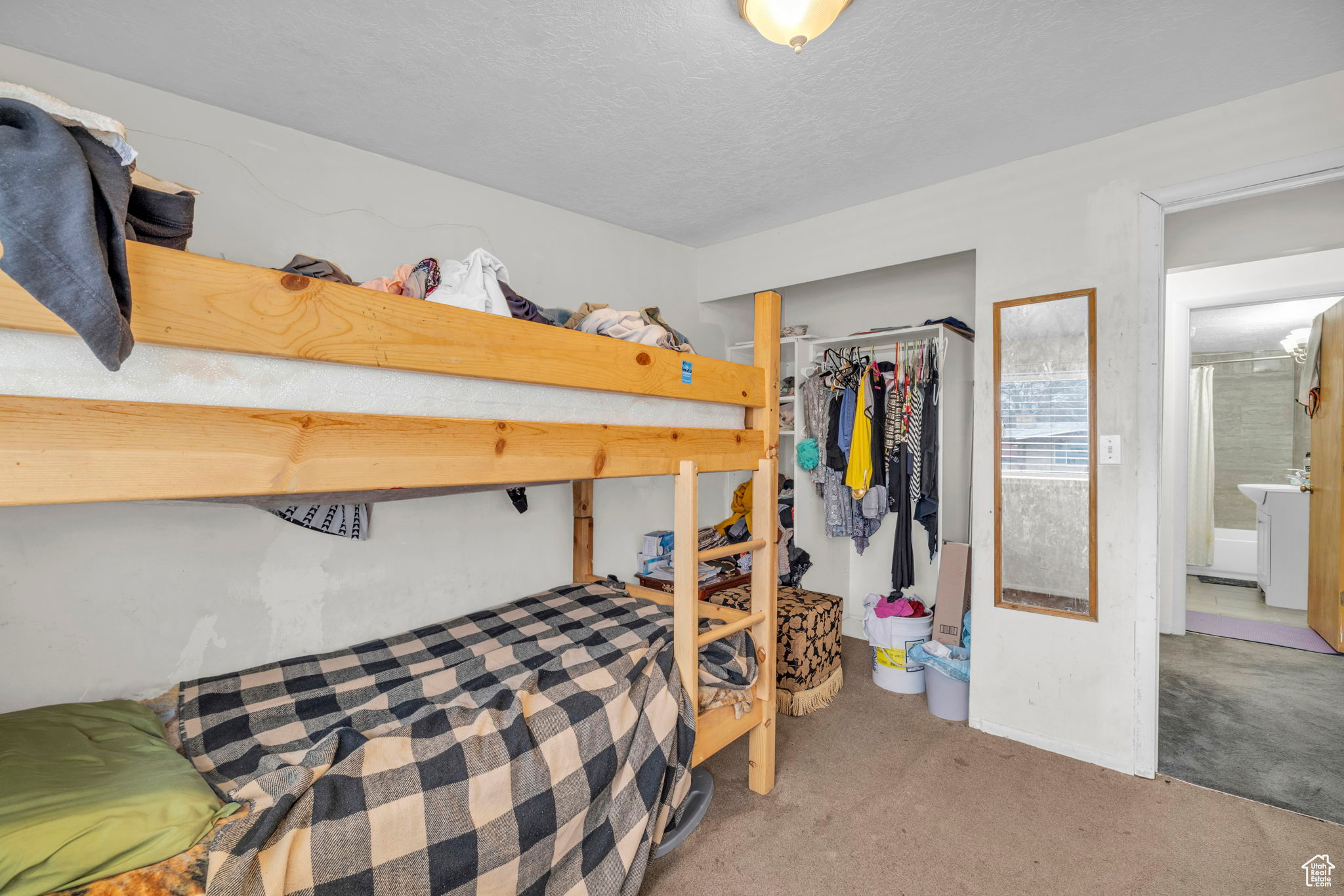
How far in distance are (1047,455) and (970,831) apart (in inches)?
58.4

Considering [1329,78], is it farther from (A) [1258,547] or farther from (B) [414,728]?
(A) [1258,547]

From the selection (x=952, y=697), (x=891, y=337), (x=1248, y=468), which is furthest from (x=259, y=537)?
(x=1248, y=468)

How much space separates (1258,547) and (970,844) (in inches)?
182

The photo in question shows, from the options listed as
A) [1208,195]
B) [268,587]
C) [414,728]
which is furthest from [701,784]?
[1208,195]

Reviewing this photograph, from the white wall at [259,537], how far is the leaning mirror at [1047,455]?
2.14 meters

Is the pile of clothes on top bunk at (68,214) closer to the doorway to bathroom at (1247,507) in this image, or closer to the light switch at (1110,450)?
the light switch at (1110,450)

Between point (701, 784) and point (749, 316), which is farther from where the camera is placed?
point (749, 316)

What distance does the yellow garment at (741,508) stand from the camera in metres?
3.82

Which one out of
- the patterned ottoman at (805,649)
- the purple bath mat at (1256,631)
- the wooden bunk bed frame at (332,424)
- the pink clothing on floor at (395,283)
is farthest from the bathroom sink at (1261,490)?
the pink clothing on floor at (395,283)

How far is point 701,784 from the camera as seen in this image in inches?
82.7

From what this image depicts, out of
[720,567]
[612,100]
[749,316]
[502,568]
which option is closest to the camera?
[612,100]

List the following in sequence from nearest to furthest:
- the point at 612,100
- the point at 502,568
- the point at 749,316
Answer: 1. the point at 612,100
2. the point at 502,568
3. the point at 749,316

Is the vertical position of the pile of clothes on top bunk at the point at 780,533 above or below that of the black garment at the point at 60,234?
below

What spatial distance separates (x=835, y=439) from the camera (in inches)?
134
